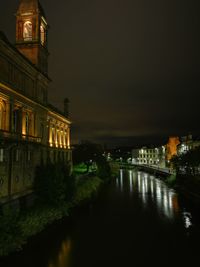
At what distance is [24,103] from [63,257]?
18732 mm

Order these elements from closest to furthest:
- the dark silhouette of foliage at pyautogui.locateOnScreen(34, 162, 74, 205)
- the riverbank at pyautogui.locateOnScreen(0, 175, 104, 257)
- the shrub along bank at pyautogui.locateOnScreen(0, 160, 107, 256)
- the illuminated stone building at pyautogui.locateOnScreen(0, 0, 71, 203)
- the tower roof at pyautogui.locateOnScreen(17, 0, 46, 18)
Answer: the riverbank at pyautogui.locateOnScreen(0, 175, 104, 257)
the shrub along bank at pyautogui.locateOnScreen(0, 160, 107, 256)
the illuminated stone building at pyautogui.locateOnScreen(0, 0, 71, 203)
the dark silhouette of foliage at pyautogui.locateOnScreen(34, 162, 74, 205)
the tower roof at pyautogui.locateOnScreen(17, 0, 46, 18)

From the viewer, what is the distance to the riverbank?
760 inches

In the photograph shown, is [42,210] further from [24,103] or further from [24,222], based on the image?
[24,103]

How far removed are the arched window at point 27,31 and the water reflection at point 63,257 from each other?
94.1 feet

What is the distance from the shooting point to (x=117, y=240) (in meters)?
24.0

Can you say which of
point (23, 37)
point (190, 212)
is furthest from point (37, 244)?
point (23, 37)

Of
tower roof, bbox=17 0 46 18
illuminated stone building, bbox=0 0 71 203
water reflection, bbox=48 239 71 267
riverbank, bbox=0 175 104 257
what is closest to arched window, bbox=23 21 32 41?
illuminated stone building, bbox=0 0 71 203

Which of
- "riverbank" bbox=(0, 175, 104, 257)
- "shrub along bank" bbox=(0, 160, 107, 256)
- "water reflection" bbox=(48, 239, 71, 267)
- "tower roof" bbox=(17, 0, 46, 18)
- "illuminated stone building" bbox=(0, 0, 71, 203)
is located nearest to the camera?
"water reflection" bbox=(48, 239, 71, 267)

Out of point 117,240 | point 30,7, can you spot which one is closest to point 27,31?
point 30,7

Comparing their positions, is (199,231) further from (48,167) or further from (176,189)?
(176,189)

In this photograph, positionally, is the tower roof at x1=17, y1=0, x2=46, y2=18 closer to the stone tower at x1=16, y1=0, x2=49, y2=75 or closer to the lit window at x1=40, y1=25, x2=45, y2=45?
the stone tower at x1=16, y1=0, x2=49, y2=75

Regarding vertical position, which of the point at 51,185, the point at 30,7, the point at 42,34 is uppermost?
the point at 30,7

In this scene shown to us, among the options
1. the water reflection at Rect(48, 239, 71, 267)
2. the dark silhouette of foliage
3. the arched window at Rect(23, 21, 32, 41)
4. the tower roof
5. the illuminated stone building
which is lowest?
the water reflection at Rect(48, 239, 71, 267)

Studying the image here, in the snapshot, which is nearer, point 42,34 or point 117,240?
point 117,240
